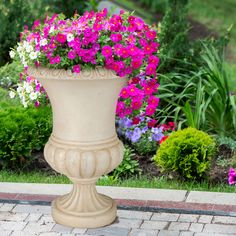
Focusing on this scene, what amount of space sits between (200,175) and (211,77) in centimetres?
145

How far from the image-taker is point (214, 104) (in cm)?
688

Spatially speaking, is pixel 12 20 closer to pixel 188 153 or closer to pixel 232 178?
pixel 188 153

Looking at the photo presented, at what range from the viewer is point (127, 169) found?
621cm

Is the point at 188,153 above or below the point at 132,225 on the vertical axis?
above

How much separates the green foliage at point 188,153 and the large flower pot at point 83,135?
982 millimetres

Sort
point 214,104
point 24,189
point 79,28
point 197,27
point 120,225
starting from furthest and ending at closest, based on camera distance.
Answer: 1. point 197,27
2. point 214,104
3. point 24,189
4. point 120,225
5. point 79,28

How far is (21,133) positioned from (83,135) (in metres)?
1.59

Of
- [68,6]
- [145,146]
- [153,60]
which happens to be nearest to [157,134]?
[145,146]

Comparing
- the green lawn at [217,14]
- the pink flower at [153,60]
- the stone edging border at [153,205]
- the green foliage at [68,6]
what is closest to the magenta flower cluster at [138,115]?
the pink flower at [153,60]

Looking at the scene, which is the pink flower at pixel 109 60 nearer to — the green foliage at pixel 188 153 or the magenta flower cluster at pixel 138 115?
the magenta flower cluster at pixel 138 115

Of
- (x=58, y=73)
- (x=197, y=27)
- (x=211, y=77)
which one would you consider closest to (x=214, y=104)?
(x=211, y=77)

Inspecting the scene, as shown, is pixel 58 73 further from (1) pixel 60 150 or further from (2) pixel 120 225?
(2) pixel 120 225

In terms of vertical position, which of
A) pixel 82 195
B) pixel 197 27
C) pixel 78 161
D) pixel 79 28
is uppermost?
pixel 79 28

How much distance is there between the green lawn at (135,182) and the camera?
5.75m
